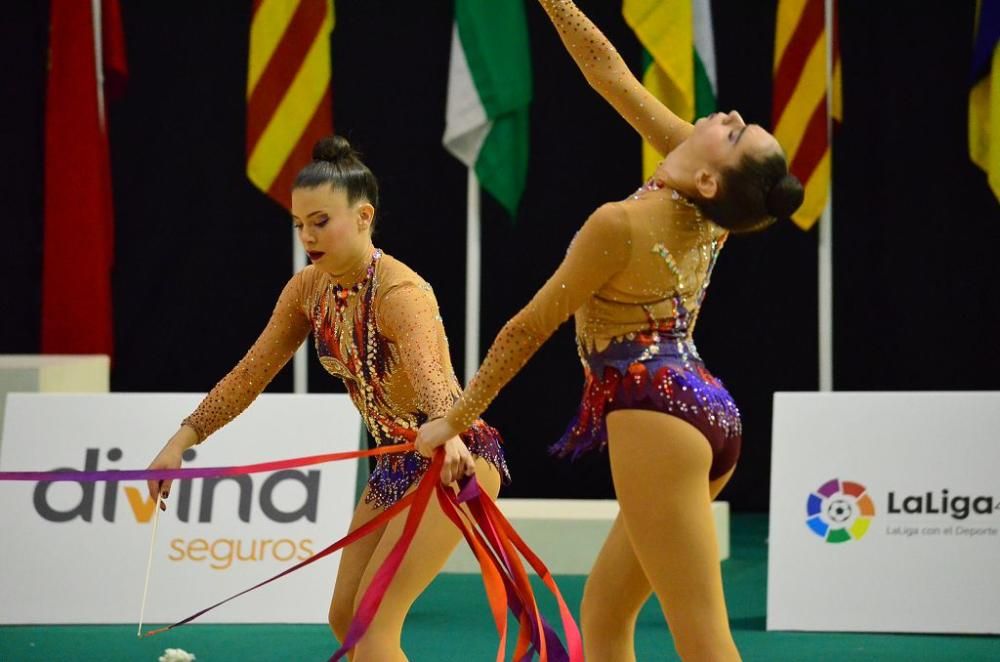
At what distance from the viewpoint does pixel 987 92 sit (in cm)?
727

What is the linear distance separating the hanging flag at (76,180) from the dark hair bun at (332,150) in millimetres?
4196

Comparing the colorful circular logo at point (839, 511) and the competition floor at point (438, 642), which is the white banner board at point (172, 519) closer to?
the competition floor at point (438, 642)

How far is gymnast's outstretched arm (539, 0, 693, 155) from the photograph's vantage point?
3.43 m

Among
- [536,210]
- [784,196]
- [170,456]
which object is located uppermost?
[536,210]

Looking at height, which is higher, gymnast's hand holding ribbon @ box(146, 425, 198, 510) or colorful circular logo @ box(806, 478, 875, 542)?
gymnast's hand holding ribbon @ box(146, 425, 198, 510)

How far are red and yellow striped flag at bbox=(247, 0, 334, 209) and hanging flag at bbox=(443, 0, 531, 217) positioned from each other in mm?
633

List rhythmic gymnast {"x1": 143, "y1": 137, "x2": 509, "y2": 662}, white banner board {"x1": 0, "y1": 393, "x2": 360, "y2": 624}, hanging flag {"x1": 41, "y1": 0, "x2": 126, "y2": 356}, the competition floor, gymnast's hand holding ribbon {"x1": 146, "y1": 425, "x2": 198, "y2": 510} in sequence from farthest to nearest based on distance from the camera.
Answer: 1. hanging flag {"x1": 41, "y1": 0, "x2": 126, "y2": 356}
2. white banner board {"x1": 0, "y1": 393, "x2": 360, "y2": 624}
3. the competition floor
4. gymnast's hand holding ribbon {"x1": 146, "y1": 425, "x2": 198, "y2": 510}
5. rhythmic gymnast {"x1": 143, "y1": 137, "x2": 509, "y2": 662}

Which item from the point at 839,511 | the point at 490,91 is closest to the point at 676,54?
the point at 490,91

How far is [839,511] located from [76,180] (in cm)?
421

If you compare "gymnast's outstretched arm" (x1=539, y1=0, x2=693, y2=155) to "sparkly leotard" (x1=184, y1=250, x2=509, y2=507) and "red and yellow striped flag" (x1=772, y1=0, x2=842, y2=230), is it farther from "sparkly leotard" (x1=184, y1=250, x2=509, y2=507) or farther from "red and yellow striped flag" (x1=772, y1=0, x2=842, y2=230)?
"red and yellow striped flag" (x1=772, y1=0, x2=842, y2=230)

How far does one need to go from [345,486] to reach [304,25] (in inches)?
106

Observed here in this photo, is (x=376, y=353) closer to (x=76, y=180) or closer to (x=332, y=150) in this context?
(x=332, y=150)

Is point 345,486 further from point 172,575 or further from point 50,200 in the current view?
point 50,200

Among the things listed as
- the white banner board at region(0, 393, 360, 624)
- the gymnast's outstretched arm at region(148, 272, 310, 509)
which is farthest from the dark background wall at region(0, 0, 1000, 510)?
the gymnast's outstretched arm at region(148, 272, 310, 509)
